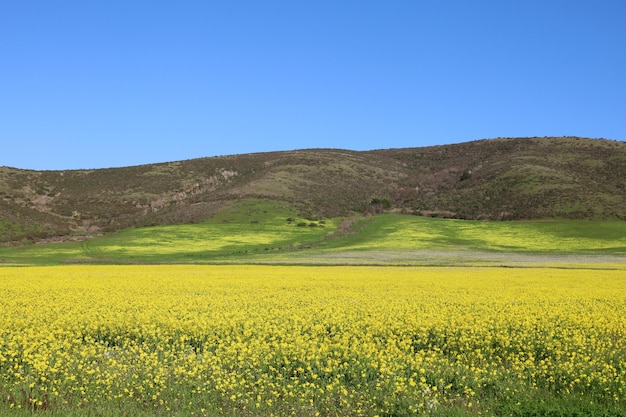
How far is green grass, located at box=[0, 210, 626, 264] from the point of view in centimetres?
6075

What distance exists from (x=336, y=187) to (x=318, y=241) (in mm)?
51162

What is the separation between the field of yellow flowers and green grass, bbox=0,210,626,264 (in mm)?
34084

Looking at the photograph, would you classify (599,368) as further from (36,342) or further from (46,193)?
(46,193)

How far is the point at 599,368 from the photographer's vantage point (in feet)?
37.3

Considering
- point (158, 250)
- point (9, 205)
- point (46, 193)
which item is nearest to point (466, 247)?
point (158, 250)

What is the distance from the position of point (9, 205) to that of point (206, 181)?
146 feet

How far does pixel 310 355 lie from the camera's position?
11.7m

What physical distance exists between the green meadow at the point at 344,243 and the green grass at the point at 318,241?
10 centimetres

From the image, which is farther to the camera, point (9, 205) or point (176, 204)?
point (176, 204)

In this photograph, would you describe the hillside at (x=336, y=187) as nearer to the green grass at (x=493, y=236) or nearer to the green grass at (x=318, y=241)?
the green grass at (x=493, y=236)

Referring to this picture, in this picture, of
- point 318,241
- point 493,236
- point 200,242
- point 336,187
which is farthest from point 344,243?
point 336,187

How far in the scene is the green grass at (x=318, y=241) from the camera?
60750 mm

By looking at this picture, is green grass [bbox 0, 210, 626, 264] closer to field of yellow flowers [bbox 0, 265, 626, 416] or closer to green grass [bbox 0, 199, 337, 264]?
green grass [bbox 0, 199, 337, 264]

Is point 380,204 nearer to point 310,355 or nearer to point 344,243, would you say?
point 344,243
